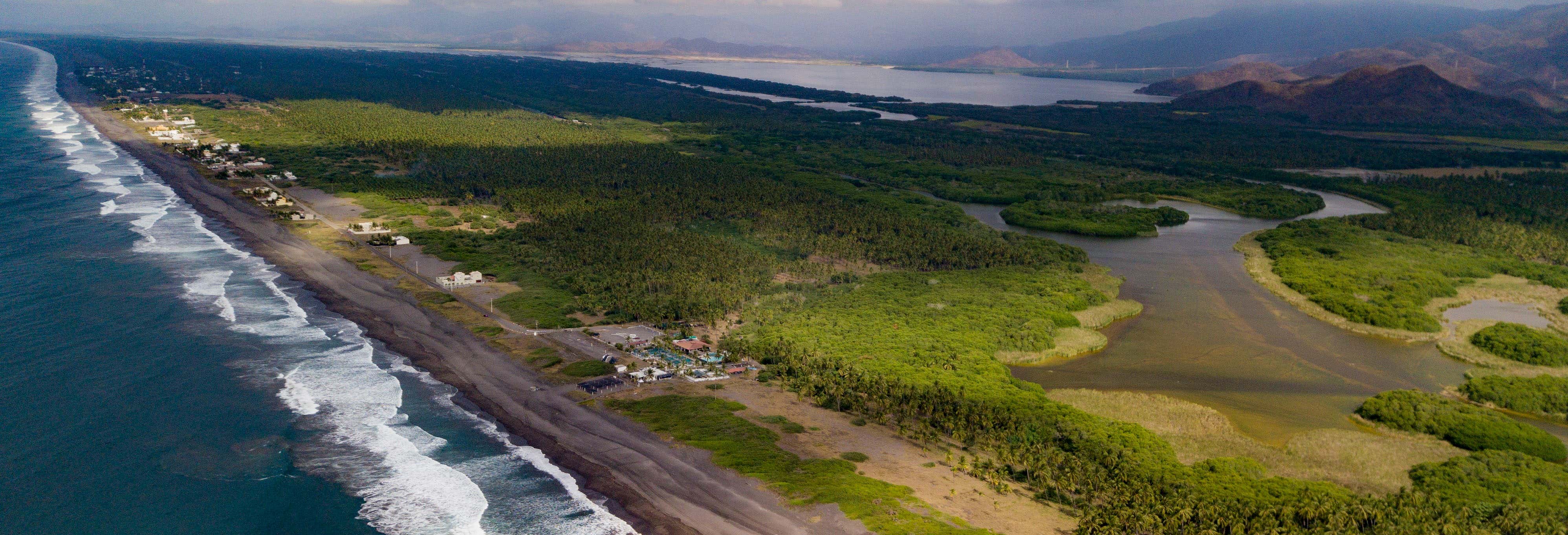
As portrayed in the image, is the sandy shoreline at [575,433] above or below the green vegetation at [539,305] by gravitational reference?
below

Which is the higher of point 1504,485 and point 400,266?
point 1504,485

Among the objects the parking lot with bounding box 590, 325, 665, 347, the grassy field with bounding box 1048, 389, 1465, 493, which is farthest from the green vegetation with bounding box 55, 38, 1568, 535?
the grassy field with bounding box 1048, 389, 1465, 493

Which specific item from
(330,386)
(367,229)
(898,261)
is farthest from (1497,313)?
(367,229)

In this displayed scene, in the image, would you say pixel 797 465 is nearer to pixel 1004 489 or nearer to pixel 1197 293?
pixel 1004 489

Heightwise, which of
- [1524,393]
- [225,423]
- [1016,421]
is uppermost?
[1524,393]

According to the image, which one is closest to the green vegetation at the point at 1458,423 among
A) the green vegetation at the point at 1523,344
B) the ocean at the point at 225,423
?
the green vegetation at the point at 1523,344

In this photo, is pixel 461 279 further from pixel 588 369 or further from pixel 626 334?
pixel 588 369

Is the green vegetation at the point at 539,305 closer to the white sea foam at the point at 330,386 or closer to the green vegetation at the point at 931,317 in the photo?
the white sea foam at the point at 330,386

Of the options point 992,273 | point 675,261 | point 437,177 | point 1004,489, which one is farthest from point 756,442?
point 437,177
